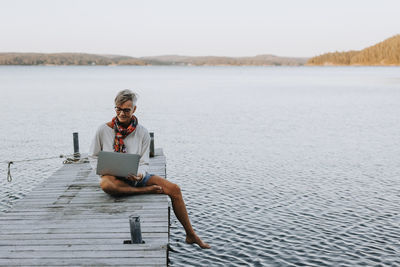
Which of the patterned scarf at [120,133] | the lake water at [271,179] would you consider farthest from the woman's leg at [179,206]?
the lake water at [271,179]

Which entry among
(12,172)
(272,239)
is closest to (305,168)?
(272,239)

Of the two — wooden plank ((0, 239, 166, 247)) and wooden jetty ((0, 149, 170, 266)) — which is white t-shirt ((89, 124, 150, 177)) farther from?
wooden plank ((0, 239, 166, 247))

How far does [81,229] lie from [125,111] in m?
2.05

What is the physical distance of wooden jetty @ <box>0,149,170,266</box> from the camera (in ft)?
18.3

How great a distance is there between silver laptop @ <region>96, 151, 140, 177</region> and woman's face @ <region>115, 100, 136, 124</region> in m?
0.60

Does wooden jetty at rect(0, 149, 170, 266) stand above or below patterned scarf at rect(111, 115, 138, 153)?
below

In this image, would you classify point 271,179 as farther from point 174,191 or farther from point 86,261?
point 86,261

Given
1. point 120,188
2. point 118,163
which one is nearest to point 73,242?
point 118,163

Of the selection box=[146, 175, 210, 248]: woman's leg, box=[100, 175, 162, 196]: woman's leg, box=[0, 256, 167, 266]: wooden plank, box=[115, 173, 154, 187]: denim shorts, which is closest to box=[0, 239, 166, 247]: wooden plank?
box=[0, 256, 167, 266]: wooden plank

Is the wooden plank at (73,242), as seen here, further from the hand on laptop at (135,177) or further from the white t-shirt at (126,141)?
the white t-shirt at (126,141)

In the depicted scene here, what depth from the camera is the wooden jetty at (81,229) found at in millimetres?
5578

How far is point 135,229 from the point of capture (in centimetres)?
596

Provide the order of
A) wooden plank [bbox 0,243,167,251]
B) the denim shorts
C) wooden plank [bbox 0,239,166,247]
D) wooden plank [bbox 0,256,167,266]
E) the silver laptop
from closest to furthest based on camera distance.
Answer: wooden plank [bbox 0,256,167,266] < wooden plank [bbox 0,243,167,251] < wooden plank [bbox 0,239,166,247] < the silver laptop < the denim shorts

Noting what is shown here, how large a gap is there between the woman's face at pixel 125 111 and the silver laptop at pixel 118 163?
1.96ft
